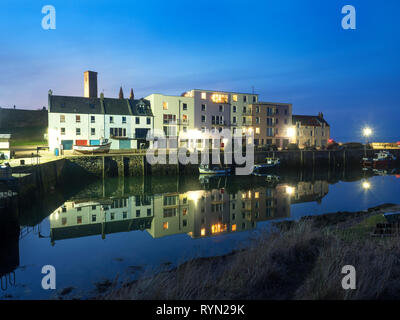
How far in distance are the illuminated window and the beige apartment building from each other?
21948 mm

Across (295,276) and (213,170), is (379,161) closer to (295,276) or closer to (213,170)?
(213,170)

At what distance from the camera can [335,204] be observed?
86.5 ft

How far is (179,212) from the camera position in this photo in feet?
76.5

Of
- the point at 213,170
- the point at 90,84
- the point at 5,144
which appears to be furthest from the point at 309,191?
the point at 90,84

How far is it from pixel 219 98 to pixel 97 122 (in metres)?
28.3

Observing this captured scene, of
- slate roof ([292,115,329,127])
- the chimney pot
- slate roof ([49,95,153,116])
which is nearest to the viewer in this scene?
slate roof ([49,95,153,116])

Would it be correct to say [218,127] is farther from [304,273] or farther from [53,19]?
[304,273]

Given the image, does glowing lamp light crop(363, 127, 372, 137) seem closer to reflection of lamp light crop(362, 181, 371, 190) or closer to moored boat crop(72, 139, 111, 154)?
reflection of lamp light crop(362, 181, 371, 190)

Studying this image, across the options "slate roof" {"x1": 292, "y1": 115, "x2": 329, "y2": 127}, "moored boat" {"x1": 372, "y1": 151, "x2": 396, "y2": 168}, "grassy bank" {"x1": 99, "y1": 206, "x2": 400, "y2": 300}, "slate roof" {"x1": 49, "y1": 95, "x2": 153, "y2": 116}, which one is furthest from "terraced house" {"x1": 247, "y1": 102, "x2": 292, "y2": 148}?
"grassy bank" {"x1": 99, "y1": 206, "x2": 400, "y2": 300}

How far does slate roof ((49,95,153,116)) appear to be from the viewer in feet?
170

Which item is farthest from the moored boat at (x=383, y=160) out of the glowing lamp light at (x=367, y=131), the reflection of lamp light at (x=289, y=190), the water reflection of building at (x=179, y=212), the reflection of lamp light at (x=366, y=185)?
the water reflection of building at (x=179, y=212)

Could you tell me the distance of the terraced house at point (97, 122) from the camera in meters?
50.8

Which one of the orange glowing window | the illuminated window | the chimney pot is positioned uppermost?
the chimney pot
